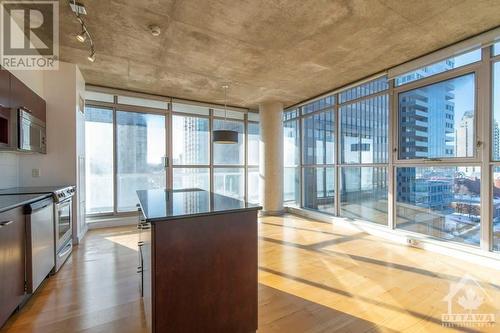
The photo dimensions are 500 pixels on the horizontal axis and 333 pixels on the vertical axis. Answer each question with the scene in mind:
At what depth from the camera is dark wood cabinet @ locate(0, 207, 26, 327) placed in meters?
1.90

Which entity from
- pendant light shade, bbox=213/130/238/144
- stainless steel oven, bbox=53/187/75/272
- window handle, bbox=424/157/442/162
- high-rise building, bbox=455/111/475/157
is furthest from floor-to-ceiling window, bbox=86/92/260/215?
high-rise building, bbox=455/111/475/157

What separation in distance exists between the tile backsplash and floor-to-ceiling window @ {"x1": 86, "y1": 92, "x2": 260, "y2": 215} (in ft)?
5.47

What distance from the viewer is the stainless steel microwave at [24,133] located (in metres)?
2.73

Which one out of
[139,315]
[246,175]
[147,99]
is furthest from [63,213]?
[246,175]

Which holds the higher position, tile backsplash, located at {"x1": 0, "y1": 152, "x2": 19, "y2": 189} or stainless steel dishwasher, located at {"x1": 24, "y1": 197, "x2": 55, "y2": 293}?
tile backsplash, located at {"x1": 0, "y1": 152, "x2": 19, "y2": 189}

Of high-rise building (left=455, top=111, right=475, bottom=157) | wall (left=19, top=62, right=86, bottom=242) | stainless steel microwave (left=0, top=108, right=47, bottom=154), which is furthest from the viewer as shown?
wall (left=19, top=62, right=86, bottom=242)

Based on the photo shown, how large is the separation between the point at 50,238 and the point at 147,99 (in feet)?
13.0

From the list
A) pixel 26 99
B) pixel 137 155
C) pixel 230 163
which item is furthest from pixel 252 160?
pixel 26 99

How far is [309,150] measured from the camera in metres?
6.70

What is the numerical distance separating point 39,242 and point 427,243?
5.12m

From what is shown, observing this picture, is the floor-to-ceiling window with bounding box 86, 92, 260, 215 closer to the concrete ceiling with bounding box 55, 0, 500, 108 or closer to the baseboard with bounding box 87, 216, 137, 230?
the baseboard with bounding box 87, 216, 137, 230

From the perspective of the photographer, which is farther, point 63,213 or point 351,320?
point 63,213

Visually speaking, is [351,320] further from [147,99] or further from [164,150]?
[147,99]
